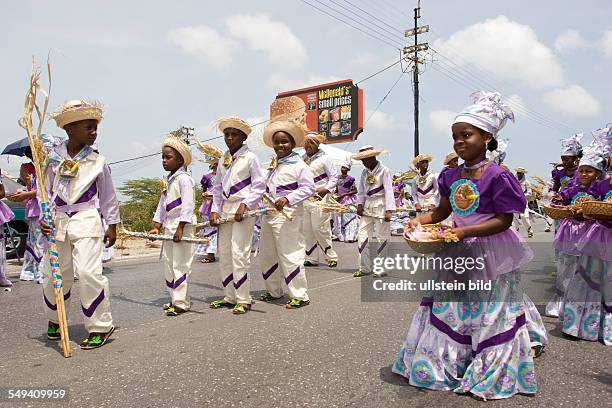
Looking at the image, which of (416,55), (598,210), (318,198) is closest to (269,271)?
(318,198)

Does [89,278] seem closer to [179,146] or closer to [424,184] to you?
[179,146]

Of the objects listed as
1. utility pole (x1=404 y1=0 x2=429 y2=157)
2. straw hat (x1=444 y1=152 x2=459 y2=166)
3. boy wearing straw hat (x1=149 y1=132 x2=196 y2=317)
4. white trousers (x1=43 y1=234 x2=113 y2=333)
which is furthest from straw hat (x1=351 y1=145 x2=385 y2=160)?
utility pole (x1=404 y1=0 x2=429 y2=157)

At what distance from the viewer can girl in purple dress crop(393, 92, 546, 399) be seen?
125 inches

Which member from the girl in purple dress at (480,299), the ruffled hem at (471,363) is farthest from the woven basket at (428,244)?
the ruffled hem at (471,363)

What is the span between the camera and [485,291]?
10.8 ft

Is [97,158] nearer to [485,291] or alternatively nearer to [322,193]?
[485,291]

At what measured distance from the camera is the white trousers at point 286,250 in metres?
5.94

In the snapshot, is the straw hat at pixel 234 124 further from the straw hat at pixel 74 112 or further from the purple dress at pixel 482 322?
the purple dress at pixel 482 322

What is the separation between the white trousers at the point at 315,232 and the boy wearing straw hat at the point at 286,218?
3092mm

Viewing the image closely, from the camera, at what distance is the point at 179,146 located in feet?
19.1

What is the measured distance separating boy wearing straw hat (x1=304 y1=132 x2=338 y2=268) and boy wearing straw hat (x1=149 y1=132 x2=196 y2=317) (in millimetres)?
3411

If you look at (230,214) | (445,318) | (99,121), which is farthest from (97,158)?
(445,318)

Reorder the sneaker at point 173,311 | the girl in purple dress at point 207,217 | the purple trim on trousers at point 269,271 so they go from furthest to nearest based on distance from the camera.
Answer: the girl in purple dress at point 207,217 < the purple trim on trousers at point 269,271 < the sneaker at point 173,311

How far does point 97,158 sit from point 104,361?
5.92ft
